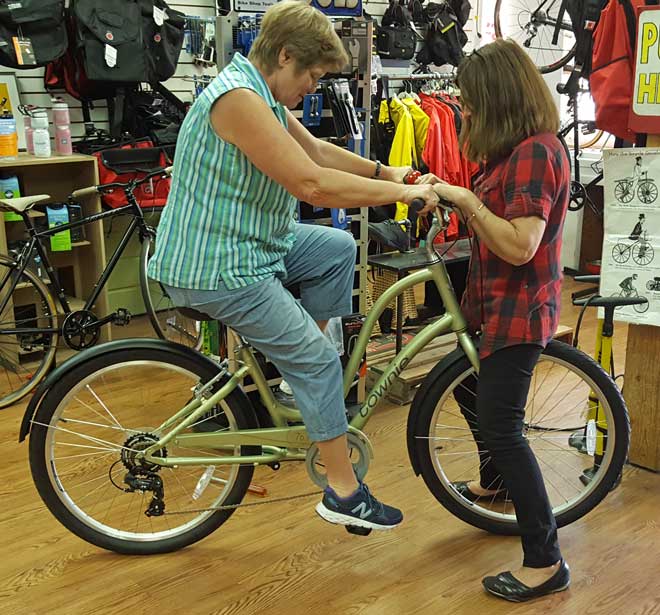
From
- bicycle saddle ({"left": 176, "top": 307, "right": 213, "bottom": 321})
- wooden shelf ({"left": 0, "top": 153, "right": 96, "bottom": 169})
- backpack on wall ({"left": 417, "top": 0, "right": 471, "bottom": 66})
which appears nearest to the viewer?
bicycle saddle ({"left": 176, "top": 307, "right": 213, "bottom": 321})

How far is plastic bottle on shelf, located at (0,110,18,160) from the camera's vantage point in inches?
146

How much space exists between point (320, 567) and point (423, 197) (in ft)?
3.72

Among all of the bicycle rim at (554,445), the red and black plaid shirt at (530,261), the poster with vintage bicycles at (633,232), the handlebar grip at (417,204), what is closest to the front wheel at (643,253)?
the poster with vintage bicycles at (633,232)

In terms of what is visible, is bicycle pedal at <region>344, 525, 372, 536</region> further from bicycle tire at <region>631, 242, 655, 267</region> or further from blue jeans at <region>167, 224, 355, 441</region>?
bicycle tire at <region>631, 242, 655, 267</region>

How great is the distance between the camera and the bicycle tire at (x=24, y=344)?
352 centimetres

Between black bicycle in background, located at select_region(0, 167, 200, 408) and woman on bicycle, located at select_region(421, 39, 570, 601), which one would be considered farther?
black bicycle in background, located at select_region(0, 167, 200, 408)

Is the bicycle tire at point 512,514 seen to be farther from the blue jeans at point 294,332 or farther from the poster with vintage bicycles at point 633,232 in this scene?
the poster with vintage bicycles at point 633,232

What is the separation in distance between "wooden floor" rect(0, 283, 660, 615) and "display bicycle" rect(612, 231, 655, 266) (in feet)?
2.62

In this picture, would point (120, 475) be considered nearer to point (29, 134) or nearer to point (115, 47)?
point (29, 134)

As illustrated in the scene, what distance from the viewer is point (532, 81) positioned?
1.87 meters

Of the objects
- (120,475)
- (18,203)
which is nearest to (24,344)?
(18,203)

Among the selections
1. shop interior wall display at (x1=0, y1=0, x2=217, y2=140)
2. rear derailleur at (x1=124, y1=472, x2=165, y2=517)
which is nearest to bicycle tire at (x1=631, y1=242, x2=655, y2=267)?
rear derailleur at (x1=124, y1=472, x2=165, y2=517)

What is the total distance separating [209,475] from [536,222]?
4.04ft

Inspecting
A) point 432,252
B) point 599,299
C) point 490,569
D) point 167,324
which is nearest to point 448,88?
point 167,324
